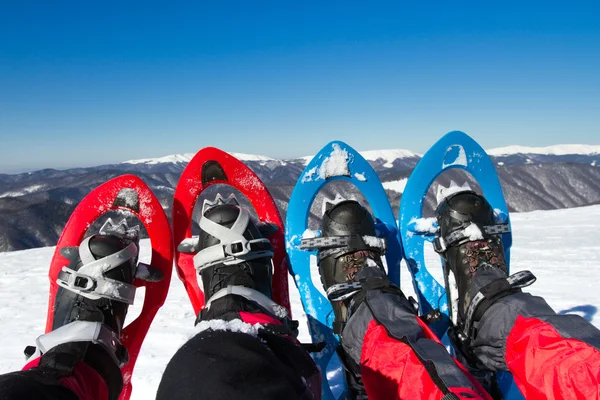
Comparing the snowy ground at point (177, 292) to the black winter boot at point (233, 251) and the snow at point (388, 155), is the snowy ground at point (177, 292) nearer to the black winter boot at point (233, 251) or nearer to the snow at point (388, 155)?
the black winter boot at point (233, 251)

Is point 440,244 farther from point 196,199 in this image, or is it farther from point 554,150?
point 554,150

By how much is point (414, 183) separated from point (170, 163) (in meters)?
122

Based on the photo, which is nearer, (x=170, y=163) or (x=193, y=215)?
(x=193, y=215)

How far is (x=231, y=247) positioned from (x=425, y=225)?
3.66 ft

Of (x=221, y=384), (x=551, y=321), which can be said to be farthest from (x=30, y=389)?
(x=551, y=321)

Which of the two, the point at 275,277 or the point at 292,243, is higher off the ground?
the point at 292,243

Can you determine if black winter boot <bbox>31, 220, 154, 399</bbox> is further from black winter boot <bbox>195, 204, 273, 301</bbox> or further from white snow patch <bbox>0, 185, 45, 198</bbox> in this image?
white snow patch <bbox>0, 185, 45, 198</bbox>

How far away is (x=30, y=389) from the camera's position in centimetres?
82

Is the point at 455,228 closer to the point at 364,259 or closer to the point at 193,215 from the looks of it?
the point at 364,259

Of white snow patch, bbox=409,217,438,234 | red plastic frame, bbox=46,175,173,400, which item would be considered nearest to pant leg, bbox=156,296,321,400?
red plastic frame, bbox=46,175,173,400

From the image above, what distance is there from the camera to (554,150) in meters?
109

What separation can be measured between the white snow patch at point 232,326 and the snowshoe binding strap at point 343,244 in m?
0.93

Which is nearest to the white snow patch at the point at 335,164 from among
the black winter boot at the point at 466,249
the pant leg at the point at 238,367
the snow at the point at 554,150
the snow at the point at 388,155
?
the black winter boot at the point at 466,249

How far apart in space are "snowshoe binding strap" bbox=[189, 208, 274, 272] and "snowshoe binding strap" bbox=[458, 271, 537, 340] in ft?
3.23
